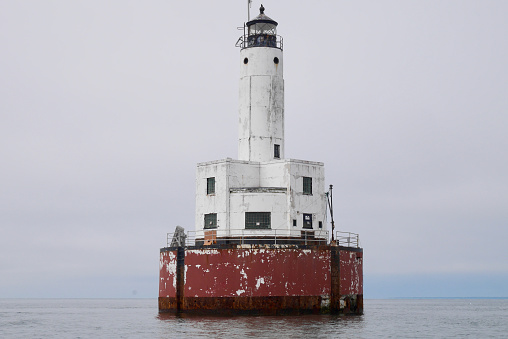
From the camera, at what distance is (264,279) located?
37906 mm

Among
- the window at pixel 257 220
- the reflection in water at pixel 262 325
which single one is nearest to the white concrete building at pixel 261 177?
the window at pixel 257 220

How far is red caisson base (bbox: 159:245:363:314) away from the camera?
37.9 m

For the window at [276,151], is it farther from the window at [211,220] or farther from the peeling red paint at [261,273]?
the peeling red paint at [261,273]

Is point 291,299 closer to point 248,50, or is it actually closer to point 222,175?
point 222,175

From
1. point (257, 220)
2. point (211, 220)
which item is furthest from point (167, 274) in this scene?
point (257, 220)

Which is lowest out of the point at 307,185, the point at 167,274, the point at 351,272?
the point at 167,274

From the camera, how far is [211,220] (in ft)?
139

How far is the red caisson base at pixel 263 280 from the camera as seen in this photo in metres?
37.9

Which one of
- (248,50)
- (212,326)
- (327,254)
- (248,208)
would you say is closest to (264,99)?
(248,50)

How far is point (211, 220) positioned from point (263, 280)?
601cm

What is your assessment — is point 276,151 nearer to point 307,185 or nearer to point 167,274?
point 307,185

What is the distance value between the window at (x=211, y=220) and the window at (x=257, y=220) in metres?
2.04

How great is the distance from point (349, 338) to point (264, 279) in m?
8.19

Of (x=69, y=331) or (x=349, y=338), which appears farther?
(x=69, y=331)
